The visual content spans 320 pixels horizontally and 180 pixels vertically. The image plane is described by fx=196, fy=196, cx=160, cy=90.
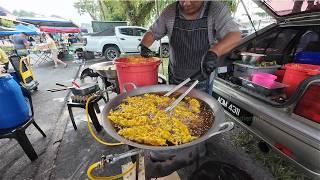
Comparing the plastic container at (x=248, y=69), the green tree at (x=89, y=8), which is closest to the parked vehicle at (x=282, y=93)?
the plastic container at (x=248, y=69)

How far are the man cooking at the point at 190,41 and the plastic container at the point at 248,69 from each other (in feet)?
2.58

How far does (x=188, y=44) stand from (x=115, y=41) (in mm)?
9518

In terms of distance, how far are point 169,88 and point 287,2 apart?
2.20 meters

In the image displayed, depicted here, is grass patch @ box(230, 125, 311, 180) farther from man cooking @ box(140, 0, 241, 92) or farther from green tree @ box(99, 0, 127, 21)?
green tree @ box(99, 0, 127, 21)

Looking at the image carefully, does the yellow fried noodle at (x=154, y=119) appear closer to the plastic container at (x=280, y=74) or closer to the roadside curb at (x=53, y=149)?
the plastic container at (x=280, y=74)

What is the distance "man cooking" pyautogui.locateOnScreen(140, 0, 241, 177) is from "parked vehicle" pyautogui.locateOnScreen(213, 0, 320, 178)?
497mm

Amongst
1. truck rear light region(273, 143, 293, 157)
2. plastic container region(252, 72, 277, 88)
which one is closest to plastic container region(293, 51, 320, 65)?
plastic container region(252, 72, 277, 88)

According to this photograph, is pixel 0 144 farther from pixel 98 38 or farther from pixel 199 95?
pixel 98 38

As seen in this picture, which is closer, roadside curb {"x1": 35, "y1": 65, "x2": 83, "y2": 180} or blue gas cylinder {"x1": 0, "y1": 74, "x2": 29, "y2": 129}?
blue gas cylinder {"x1": 0, "y1": 74, "x2": 29, "y2": 129}

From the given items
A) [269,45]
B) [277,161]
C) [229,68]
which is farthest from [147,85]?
[269,45]

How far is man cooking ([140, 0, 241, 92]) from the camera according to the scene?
196 centimetres

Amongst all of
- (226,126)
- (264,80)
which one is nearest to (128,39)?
(264,80)

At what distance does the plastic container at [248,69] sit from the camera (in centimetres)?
277

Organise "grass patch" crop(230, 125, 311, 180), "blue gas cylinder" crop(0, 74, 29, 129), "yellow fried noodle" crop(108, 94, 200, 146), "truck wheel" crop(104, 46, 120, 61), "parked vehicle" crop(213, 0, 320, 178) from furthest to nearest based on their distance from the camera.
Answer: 1. "truck wheel" crop(104, 46, 120, 61)
2. "blue gas cylinder" crop(0, 74, 29, 129)
3. "grass patch" crop(230, 125, 311, 180)
4. "parked vehicle" crop(213, 0, 320, 178)
5. "yellow fried noodle" crop(108, 94, 200, 146)
